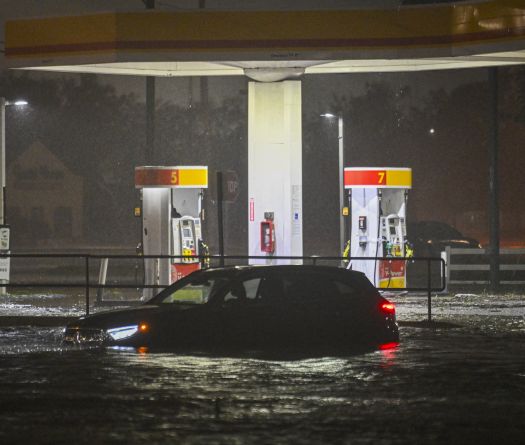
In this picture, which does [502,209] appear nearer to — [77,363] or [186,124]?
[186,124]

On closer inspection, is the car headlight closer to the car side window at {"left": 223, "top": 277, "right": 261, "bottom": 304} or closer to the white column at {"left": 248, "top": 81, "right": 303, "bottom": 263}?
the car side window at {"left": 223, "top": 277, "right": 261, "bottom": 304}

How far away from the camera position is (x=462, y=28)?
26.0 meters

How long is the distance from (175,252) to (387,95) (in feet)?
178

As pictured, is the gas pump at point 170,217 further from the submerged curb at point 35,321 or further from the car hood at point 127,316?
the car hood at point 127,316

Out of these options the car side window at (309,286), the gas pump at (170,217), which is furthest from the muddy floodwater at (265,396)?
the gas pump at (170,217)

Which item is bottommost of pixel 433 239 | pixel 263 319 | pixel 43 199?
pixel 263 319

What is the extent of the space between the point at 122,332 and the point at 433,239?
36.6 m

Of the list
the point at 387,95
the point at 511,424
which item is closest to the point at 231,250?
the point at 387,95

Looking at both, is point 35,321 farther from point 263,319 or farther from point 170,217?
point 263,319

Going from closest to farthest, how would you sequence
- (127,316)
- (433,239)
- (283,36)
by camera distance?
(127,316), (283,36), (433,239)

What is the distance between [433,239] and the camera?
5125 cm

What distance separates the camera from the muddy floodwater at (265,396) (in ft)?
33.1

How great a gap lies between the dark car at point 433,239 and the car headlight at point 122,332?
106ft

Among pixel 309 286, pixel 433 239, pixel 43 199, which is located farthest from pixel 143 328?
pixel 43 199
